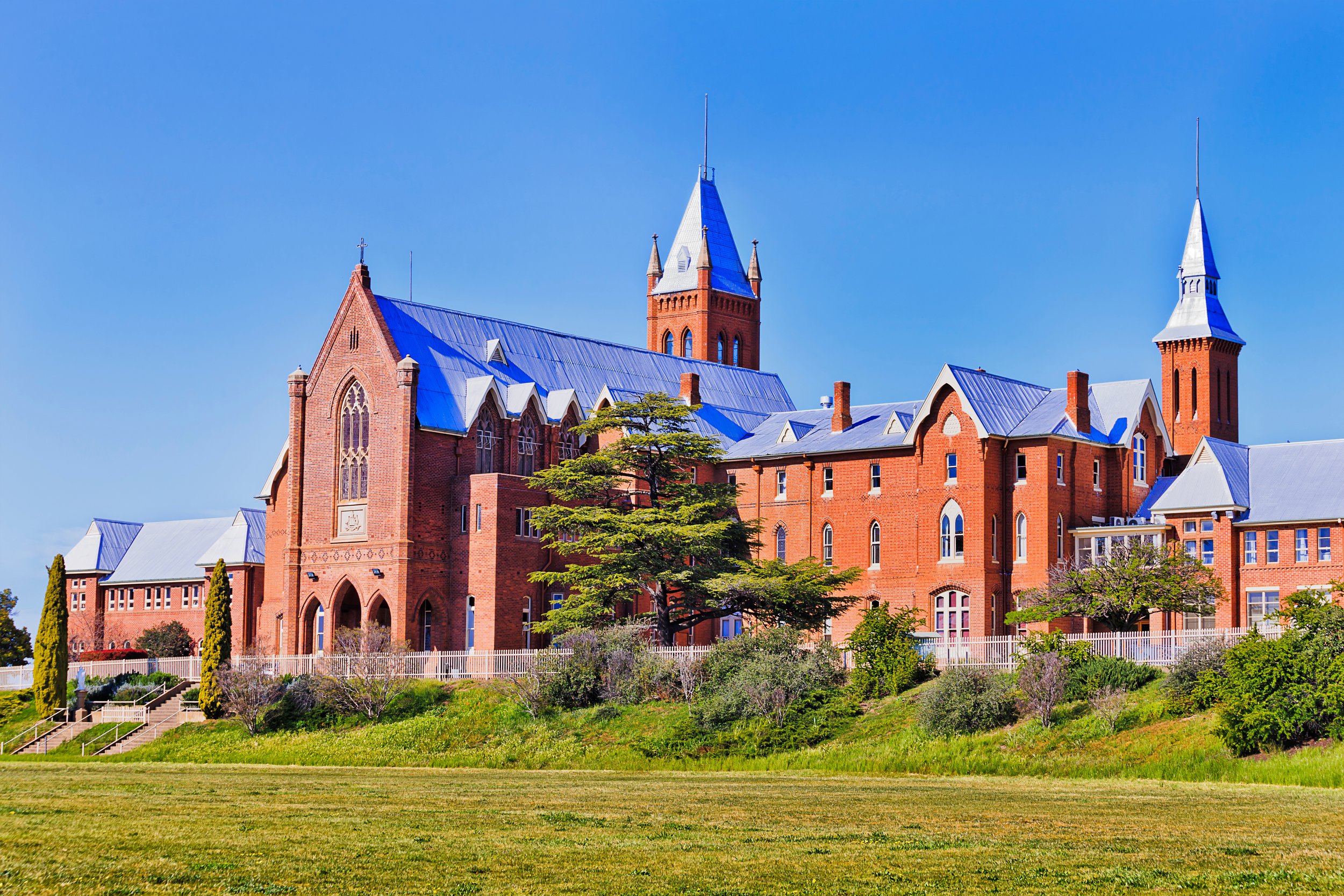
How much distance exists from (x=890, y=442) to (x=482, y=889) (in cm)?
5315

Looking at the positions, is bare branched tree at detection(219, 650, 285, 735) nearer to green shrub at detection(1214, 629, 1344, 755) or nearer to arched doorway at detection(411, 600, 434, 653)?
arched doorway at detection(411, 600, 434, 653)

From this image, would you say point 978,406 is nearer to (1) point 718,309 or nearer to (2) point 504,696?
(2) point 504,696

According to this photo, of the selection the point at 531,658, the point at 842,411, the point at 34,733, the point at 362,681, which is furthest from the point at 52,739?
the point at 842,411

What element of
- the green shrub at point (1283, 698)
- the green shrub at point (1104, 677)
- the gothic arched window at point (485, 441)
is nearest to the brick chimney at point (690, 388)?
the gothic arched window at point (485, 441)

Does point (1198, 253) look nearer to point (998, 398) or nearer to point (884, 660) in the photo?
point (998, 398)

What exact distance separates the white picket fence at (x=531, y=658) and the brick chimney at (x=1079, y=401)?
33.5 ft

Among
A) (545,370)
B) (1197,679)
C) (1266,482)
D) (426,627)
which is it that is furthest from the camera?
(545,370)

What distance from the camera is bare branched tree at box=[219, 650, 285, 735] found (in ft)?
175

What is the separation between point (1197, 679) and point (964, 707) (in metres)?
5.65

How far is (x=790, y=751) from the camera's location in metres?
42.8

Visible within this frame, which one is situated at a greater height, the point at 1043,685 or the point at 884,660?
the point at 884,660

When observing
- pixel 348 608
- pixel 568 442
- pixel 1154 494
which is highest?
pixel 568 442

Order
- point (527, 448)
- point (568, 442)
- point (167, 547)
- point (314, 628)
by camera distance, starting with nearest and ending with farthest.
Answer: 1. point (314, 628)
2. point (527, 448)
3. point (568, 442)
4. point (167, 547)

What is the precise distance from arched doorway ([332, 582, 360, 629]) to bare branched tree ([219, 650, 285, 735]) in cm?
1178
